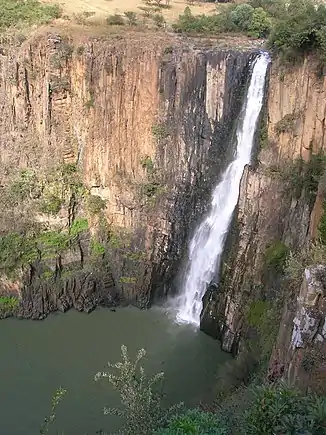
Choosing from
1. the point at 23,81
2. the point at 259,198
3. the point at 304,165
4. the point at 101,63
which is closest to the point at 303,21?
the point at 304,165

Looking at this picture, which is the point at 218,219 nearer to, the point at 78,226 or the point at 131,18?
the point at 78,226

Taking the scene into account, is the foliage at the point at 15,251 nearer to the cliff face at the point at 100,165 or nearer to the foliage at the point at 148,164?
the cliff face at the point at 100,165

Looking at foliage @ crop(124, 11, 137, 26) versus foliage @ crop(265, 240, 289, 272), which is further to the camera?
foliage @ crop(124, 11, 137, 26)

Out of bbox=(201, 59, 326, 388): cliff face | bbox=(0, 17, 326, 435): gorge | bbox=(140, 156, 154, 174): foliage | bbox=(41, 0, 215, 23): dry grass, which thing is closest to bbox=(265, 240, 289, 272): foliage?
bbox=(201, 59, 326, 388): cliff face

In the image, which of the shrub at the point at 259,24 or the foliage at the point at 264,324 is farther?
the shrub at the point at 259,24

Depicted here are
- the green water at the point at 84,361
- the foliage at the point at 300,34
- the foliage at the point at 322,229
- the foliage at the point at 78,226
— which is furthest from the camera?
the foliage at the point at 78,226

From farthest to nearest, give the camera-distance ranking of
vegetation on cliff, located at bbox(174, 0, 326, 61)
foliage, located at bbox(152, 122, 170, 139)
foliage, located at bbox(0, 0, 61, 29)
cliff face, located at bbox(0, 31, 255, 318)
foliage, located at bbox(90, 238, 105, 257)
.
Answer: foliage, located at bbox(0, 0, 61, 29), foliage, located at bbox(90, 238, 105, 257), foliage, located at bbox(152, 122, 170, 139), cliff face, located at bbox(0, 31, 255, 318), vegetation on cliff, located at bbox(174, 0, 326, 61)

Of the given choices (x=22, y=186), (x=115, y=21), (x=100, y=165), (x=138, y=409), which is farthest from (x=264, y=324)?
(x=115, y=21)

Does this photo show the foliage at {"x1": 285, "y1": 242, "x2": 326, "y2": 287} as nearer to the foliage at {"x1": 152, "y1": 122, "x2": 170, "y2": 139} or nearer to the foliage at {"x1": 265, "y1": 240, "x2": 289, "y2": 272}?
the foliage at {"x1": 265, "y1": 240, "x2": 289, "y2": 272}

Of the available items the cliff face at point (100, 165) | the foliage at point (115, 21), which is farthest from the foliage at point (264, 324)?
the foliage at point (115, 21)
